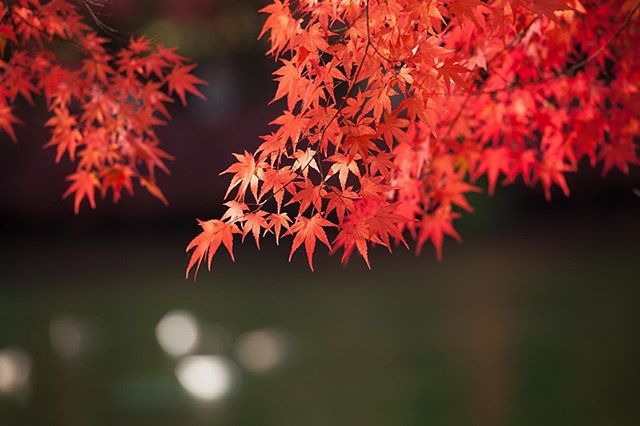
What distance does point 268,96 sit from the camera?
41.0 feet

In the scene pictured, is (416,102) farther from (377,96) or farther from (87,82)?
(87,82)

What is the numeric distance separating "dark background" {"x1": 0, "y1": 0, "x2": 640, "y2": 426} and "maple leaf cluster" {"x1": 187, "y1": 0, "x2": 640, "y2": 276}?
2.53 feet

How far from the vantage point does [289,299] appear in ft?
27.7

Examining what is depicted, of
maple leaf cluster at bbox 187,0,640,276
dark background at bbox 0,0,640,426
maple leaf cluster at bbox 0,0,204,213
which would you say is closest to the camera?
maple leaf cluster at bbox 187,0,640,276

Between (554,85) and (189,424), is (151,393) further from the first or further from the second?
(554,85)

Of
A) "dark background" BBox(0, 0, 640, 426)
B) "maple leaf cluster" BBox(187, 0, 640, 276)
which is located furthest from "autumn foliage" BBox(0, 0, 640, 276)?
"dark background" BBox(0, 0, 640, 426)

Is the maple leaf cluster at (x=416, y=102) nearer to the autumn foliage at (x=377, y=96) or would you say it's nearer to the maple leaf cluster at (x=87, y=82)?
the autumn foliage at (x=377, y=96)

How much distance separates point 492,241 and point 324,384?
5389mm

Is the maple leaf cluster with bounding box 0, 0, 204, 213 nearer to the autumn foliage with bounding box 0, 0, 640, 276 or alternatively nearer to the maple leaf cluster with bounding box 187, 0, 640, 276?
the autumn foliage with bounding box 0, 0, 640, 276

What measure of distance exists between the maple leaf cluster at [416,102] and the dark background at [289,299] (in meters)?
0.77

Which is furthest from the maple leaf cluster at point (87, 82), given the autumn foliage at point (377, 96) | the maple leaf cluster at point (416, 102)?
the maple leaf cluster at point (416, 102)

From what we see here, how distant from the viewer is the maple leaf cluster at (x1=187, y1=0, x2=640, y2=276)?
2344mm

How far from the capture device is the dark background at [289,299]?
18.6ft

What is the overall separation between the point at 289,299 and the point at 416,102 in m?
6.24
